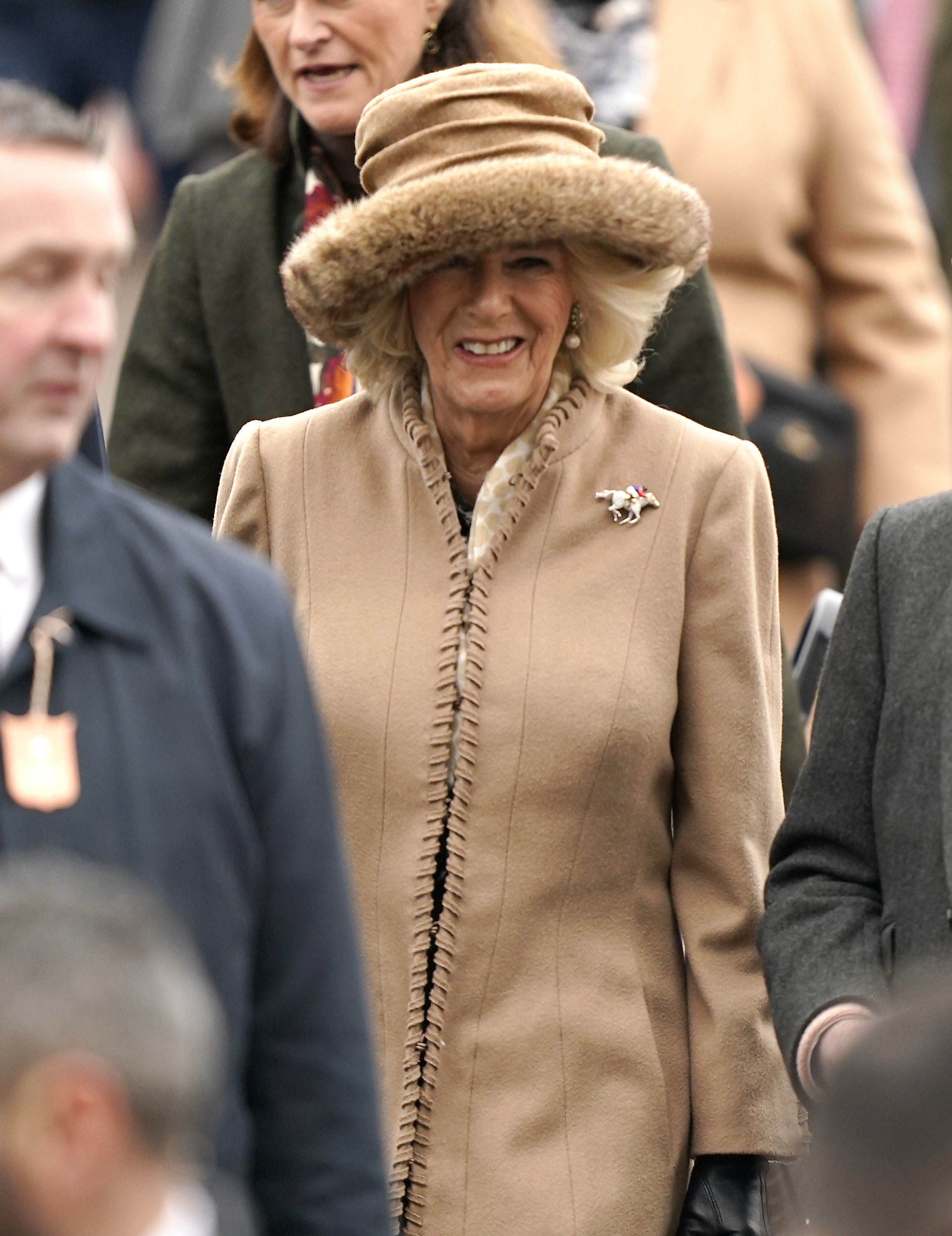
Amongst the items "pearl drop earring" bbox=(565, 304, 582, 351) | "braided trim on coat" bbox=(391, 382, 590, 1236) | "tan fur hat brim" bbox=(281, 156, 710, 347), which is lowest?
"braided trim on coat" bbox=(391, 382, 590, 1236)

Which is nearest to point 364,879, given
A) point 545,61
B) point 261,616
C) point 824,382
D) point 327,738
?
point 327,738

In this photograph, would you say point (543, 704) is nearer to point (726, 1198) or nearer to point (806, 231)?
point (726, 1198)

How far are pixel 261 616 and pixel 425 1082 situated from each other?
119cm

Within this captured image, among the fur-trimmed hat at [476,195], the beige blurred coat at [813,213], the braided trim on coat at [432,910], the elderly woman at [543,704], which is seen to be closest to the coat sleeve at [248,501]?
the elderly woman at [543,704]

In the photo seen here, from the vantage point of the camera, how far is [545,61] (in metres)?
4.68

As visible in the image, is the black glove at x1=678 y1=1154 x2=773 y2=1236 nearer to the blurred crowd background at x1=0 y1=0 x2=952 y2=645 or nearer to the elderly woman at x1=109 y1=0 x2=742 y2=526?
the elderly woman at x1=109 y1=0 x2=742 y2=526

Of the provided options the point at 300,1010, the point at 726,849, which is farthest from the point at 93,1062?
the point at 726,849

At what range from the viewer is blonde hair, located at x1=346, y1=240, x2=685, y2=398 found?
3.92m

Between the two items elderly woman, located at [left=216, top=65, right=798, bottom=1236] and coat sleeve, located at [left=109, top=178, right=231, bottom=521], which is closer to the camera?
elderly woman, located at [left=216, top=65, right=798, bottom=1236]

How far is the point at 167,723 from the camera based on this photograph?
2678 mm

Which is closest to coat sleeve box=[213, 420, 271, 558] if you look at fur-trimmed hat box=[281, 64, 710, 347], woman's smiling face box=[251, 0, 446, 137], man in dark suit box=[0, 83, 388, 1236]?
fur-trimmed hat box=[281, 64, 710, 347]

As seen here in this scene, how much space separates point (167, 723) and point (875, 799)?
3.97 ft

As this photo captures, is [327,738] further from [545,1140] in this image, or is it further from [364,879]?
[545,1140]

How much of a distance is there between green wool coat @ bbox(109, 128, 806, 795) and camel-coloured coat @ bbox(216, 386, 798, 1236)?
0.79 meters
